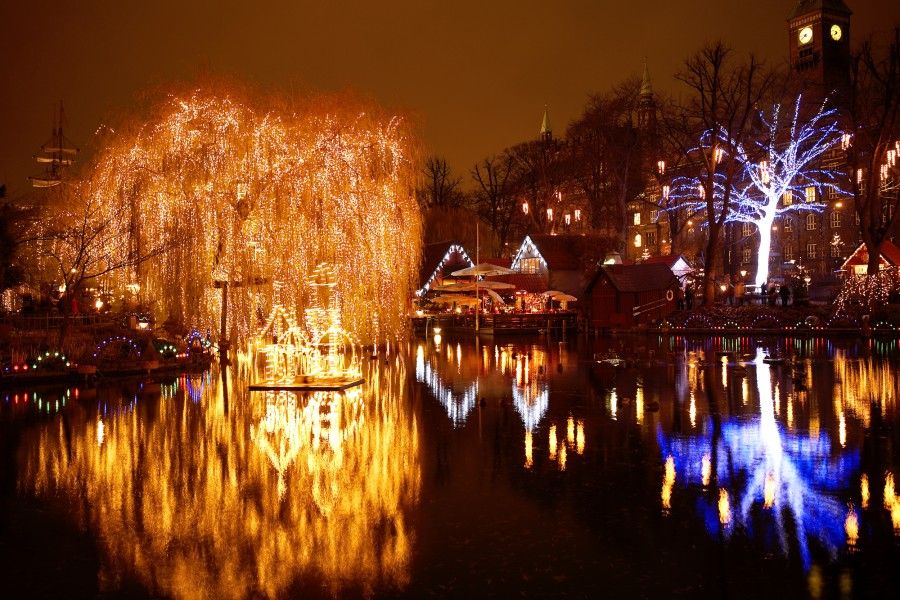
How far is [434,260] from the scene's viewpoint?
7069cm

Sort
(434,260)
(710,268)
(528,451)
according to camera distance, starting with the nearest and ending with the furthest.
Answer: (528,451)
(710,268)
(434,260)

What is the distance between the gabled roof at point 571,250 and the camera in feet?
214

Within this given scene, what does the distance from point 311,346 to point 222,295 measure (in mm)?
6599

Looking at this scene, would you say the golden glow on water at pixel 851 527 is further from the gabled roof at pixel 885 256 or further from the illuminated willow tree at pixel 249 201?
the gabled roof at pixel 885 256

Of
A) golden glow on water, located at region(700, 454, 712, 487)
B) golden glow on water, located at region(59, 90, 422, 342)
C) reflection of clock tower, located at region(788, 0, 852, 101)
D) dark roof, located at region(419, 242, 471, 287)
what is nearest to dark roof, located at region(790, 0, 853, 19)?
reflection of clock tower, located at region(788, 0, 852, 101)

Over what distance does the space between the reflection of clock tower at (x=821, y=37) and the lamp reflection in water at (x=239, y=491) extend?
97.8m

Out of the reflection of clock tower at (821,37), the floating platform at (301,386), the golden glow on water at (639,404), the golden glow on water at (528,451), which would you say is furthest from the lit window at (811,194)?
the golden glow on water at (528,451)

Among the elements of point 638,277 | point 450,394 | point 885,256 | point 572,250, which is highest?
point 572,250

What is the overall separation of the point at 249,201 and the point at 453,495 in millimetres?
18127

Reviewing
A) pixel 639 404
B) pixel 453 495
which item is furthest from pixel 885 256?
pixel 453 495

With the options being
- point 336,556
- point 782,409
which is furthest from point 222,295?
point 336,556

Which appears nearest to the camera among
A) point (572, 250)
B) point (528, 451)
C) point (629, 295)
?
point (528, 451)

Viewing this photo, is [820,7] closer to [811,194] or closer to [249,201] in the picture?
[811,194]

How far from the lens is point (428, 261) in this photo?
71.1m
